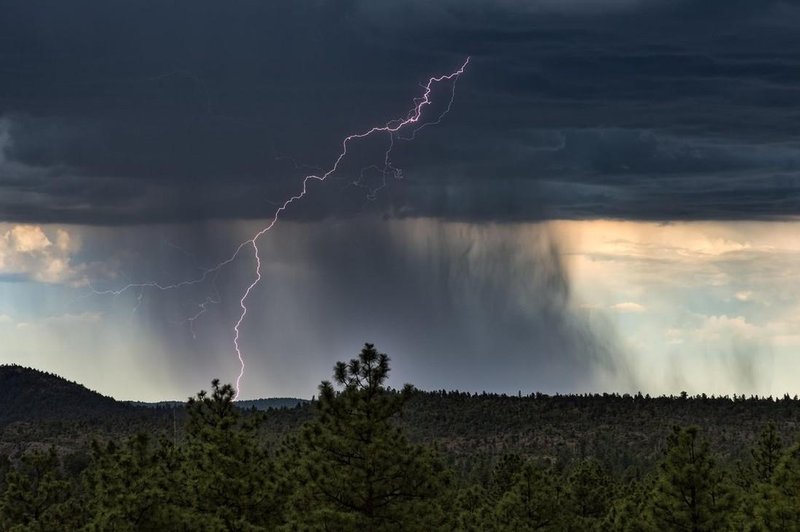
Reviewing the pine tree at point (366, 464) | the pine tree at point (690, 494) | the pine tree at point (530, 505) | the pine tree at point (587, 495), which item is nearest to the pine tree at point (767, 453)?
the pine tree at point (587, 495)

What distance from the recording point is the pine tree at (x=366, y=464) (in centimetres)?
4816

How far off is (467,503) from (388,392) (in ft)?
125

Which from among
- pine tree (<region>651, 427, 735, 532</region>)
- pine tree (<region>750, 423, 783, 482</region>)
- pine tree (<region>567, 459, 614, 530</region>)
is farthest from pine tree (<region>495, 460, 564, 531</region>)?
pine tree (<region>651, 427, 735, 532</region>)

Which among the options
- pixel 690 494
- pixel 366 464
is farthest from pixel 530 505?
pixel 366 464

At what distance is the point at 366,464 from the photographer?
159ft

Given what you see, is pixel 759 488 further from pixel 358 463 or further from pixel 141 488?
pixel 141 488

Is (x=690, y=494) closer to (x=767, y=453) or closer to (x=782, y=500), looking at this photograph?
(x=782, y=500)

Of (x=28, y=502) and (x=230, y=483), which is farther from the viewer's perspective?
(x=28, y=502)

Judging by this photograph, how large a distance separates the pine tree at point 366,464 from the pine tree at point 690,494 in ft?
32.8

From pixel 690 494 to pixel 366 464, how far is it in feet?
46.7

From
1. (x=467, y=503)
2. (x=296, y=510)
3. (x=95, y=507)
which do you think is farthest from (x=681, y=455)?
(x=467, y=503)

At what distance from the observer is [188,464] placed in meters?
53.8

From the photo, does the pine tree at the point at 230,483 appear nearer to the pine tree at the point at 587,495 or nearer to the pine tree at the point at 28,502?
the pine tree at the point at 28,502

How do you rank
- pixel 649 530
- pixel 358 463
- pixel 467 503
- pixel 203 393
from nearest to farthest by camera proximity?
Result: pixel 358 463
pixel 649 530
pixel 203 393
pixel 467 503
